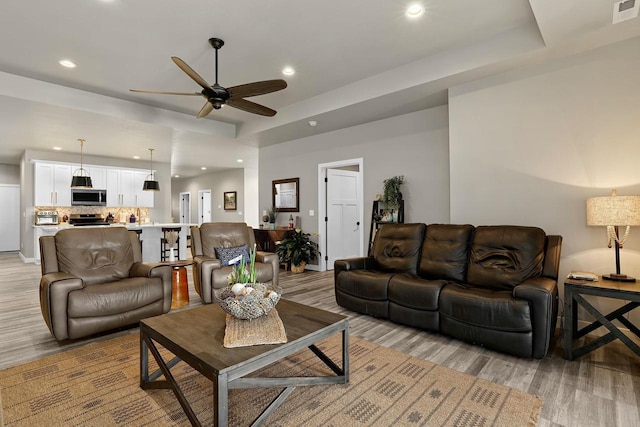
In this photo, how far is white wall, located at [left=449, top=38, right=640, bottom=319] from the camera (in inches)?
115

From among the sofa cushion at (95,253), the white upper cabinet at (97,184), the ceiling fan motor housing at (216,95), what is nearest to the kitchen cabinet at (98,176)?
the white upper cabinet at (97,184)

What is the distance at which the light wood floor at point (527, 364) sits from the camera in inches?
73.3

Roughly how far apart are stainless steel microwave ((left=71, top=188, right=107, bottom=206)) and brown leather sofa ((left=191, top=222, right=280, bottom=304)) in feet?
18.0

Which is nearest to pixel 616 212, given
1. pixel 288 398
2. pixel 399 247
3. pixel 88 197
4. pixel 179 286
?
pixel 399 247

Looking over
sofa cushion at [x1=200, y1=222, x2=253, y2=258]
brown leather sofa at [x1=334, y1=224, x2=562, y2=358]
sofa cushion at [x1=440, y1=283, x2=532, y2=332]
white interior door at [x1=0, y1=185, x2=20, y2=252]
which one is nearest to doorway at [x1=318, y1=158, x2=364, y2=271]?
sofa cushion at [x1=200, y1=222, x2=253, y2=258]

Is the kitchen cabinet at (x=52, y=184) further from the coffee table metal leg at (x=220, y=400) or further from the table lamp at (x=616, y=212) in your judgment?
the table lamp at (x=616, y=212)

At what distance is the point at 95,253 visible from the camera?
335 cm

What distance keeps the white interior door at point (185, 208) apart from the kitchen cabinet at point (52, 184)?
17.5 feet

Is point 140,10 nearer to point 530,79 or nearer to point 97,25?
point 97,25

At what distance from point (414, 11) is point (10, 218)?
12.3 metres

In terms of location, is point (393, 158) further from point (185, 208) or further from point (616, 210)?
point (185, 208)

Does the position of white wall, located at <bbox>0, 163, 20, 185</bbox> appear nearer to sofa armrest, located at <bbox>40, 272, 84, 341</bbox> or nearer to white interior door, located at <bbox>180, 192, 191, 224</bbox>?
white interior door, located at <bbox>180, 192, 191, 224</bbox>

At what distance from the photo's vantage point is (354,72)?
409 centimetres

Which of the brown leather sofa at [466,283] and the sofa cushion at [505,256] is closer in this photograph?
the brown leather sofa at [466,283]
